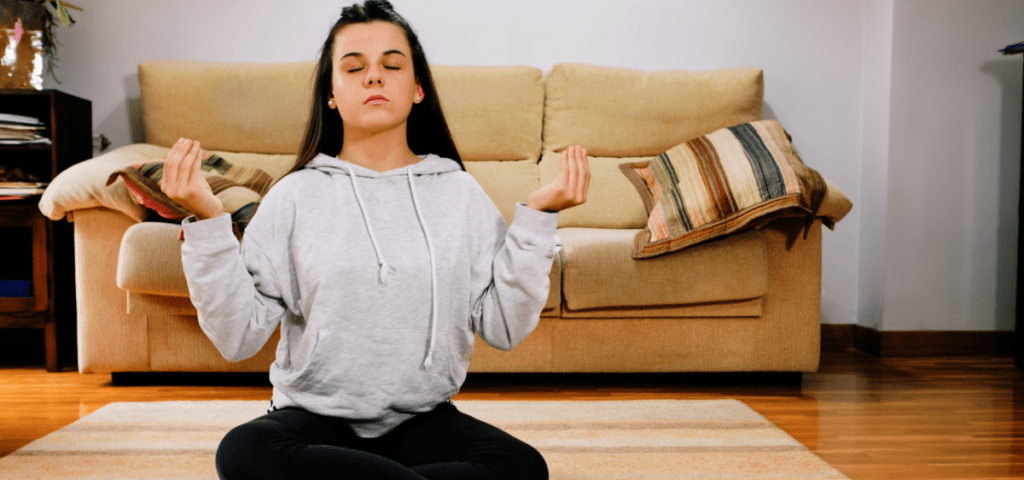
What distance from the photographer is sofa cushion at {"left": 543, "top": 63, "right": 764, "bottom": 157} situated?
2391 mm

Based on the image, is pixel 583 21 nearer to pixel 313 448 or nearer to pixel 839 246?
pixel 839 246

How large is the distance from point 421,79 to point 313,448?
1.80ft

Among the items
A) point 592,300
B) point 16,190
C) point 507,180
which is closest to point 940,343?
point 592,300

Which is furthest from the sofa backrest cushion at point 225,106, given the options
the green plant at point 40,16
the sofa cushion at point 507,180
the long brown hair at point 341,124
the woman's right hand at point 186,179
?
the woman's right hand at point 186,179

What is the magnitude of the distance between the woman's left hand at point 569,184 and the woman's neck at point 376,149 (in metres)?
0.25

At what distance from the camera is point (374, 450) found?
90cm

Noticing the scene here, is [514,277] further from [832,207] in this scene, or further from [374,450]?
[832,207]

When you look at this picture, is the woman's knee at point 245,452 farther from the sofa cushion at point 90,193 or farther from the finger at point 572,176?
the sofa cushion at point 90,193

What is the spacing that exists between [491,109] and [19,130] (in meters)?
1.49

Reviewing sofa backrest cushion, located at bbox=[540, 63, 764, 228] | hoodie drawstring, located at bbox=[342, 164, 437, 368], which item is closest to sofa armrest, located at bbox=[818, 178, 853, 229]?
sofa backrest cushion, located at bbox=[540, 63, 764, 228]

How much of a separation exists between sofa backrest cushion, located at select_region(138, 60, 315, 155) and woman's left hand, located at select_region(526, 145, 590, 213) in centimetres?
170

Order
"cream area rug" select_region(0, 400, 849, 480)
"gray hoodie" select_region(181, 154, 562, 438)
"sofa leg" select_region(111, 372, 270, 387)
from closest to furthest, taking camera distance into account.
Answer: "gray hoodie" select_region(181, 154, 562, 438), "cream area rug" select_region(0, 400, 849, 480), "sofa leg" select_region(111, 372, 270, 387)

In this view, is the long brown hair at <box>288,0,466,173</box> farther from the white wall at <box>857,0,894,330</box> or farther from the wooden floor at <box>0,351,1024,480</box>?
the white wall at <box>857,0,894,330</box>

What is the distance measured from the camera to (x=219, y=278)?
31.8 inches
